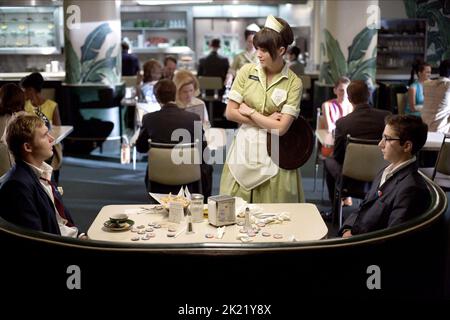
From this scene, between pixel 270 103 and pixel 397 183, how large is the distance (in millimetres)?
894

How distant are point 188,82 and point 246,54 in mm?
3614

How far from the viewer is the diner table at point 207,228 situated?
111 inches

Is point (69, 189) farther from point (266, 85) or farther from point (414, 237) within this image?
point (414, 237)

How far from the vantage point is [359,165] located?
4.85 m

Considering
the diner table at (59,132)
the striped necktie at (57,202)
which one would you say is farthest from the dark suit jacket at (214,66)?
the striped necktie at (57,202)

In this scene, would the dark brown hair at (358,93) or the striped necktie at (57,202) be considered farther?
the dark brown hair at (358,93)

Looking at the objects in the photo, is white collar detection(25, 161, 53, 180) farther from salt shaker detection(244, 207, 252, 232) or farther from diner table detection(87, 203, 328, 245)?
salt shaker detection(244, 207, 252, 232)

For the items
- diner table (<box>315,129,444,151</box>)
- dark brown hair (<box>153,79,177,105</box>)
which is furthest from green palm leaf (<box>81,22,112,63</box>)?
dark brown hair (<box>153,79,177,105</box>)

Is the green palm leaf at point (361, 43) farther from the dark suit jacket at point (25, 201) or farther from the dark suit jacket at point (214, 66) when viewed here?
the dark suit jacket at point (25, 201)

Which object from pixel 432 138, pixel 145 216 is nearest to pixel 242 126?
pixel 145 216

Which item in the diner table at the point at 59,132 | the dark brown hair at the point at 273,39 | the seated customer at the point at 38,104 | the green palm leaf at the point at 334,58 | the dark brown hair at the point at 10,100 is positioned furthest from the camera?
the green palm leaf at the point at 334,58

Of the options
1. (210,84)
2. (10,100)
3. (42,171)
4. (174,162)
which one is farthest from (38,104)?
(210,84)

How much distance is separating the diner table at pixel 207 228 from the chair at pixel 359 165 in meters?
1.58
